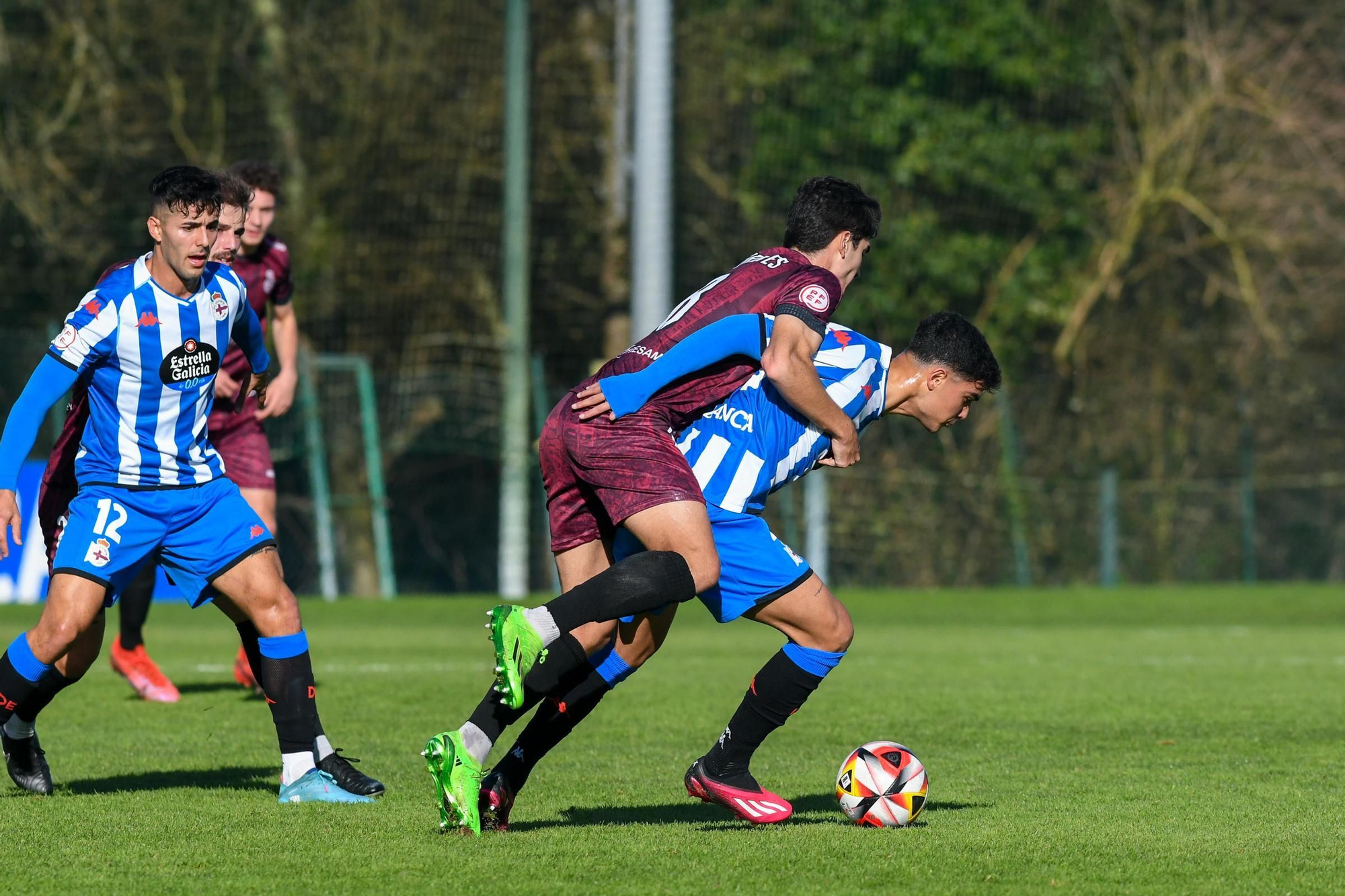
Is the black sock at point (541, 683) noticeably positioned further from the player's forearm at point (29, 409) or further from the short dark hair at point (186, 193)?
the short dark hair at point (186, 193)

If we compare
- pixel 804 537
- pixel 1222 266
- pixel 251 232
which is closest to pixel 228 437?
pixel 251 232

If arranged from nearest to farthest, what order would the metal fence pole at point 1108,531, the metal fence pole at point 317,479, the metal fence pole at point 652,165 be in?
1. the metal fence pole at point 652,165
2. the metal fence pole at point 317,479
3. the metal fence pole at point 1108,531

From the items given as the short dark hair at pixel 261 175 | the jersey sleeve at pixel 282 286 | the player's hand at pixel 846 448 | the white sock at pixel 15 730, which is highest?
the short dark hair at pixel 261 175

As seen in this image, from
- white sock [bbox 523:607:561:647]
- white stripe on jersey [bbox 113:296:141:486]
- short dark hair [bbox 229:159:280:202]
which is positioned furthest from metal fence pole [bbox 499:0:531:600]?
white sock [bbox 523:607:561:647]

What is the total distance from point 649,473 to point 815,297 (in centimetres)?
68

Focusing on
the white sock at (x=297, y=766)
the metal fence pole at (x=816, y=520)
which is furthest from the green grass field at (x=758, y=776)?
the metal fence pole at (x=816, y=520)

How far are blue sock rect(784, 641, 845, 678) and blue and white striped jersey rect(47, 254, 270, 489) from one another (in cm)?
188

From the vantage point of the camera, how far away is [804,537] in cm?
1828

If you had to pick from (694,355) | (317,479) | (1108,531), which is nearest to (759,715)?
(694,355)

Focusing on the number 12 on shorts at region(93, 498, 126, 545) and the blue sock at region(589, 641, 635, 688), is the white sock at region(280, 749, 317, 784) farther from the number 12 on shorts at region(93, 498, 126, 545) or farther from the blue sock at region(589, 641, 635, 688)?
the blue sock at region(589, 641, 635, 688)

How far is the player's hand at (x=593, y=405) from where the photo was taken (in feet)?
16.6

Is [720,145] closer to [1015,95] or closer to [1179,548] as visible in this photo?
[1015,95]

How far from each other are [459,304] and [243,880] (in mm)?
16144

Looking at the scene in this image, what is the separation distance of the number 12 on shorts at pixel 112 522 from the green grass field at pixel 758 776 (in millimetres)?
810
